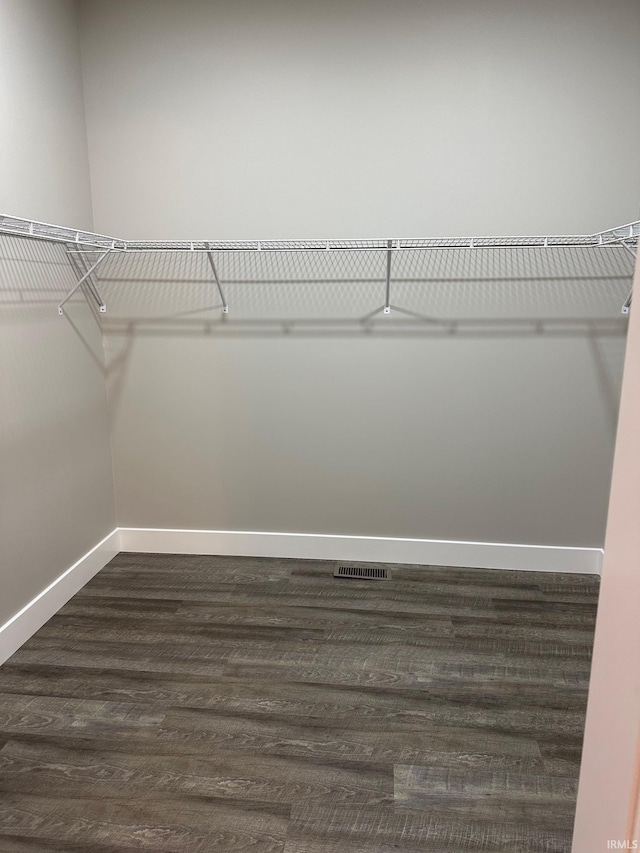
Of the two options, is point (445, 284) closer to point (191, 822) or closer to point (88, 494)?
point (88, 494)

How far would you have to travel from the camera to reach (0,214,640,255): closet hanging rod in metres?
2.36

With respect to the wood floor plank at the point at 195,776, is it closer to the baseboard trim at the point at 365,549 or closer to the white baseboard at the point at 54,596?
the white baseboard at the point at 54,596

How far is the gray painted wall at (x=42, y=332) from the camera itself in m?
2.20

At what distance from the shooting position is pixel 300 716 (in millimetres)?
1922

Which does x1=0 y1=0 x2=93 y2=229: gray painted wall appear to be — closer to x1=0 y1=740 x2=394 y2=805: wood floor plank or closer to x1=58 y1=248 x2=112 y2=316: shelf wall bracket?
x1=58 y1=248 x2=112 y2=316: shelf wall bracket

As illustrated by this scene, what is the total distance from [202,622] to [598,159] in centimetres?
263

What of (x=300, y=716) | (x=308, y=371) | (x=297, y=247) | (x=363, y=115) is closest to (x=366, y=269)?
(x=297, y=247)

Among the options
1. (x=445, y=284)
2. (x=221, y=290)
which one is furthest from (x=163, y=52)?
(x=445, y=284)

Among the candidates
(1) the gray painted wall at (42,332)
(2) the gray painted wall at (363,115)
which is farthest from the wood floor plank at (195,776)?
(2) the gray painted wall at (363,115)

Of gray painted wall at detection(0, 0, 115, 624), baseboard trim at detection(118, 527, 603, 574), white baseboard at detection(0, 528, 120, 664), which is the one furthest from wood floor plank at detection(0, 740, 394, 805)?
baseboard trim at detection(118, 527, 603, 574)

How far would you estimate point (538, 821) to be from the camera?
60.4 inches

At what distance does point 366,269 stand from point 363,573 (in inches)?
57.9

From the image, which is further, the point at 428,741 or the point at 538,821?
the point at 428,741

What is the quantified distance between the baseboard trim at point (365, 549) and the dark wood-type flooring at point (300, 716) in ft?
0.37
